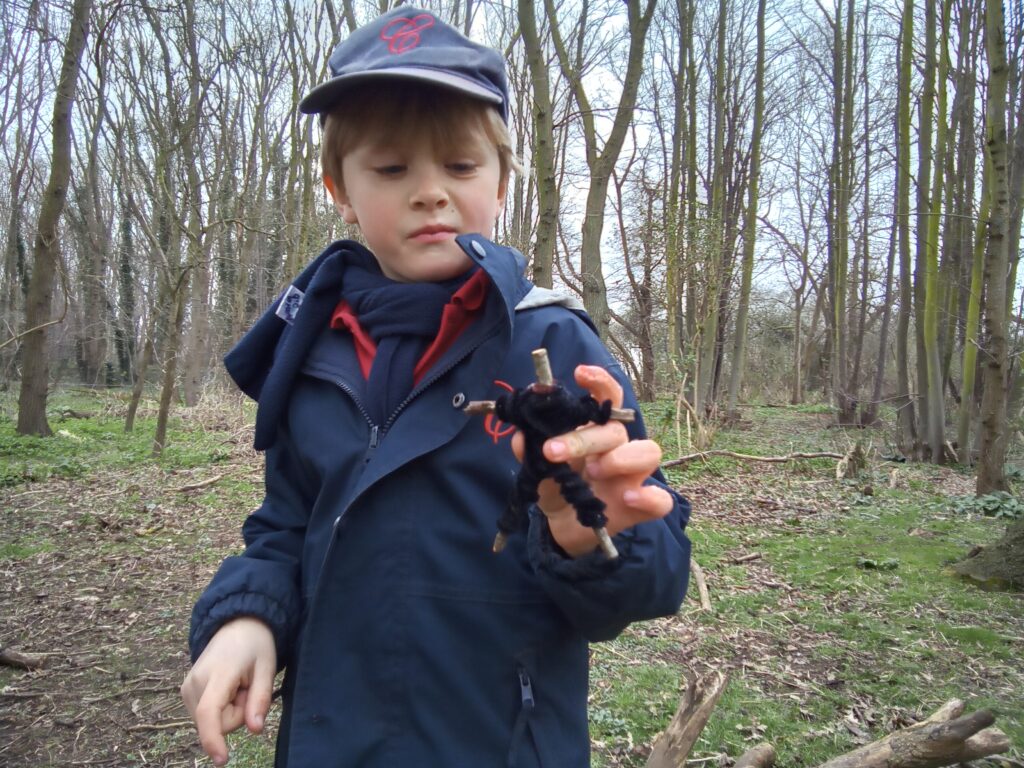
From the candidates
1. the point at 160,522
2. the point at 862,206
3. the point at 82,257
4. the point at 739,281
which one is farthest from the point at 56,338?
the point at 862,206

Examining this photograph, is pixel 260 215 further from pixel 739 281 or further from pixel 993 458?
pixel 993 458

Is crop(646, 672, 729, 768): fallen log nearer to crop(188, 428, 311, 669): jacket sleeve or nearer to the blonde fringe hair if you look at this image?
crop(188, 428, 311, 669): jacket sleeve

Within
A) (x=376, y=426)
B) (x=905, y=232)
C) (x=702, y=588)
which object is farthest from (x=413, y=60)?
(x=905, y=232)

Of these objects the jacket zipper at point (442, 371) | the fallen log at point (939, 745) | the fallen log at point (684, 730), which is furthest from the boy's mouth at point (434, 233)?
the fallen log at point (939, 745)

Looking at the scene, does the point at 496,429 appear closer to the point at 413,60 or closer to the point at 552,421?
the point at 552,421

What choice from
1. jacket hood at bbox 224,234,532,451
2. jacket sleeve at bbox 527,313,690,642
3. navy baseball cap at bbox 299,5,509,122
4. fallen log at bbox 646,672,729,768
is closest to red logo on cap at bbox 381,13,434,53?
navy baseball cap at bbox 299,5,509,122

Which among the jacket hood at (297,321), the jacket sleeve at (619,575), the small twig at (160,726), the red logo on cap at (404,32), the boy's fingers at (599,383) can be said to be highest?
the red logo on cap at (404,32)

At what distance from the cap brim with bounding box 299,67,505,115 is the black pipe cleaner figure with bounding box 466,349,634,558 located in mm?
557

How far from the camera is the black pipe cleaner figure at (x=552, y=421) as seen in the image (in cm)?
85

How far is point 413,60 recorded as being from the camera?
118 cm

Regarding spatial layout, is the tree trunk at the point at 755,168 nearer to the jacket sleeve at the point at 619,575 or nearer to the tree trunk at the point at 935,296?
the tree trunk at the point at 935,296

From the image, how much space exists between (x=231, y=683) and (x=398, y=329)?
0.66 m

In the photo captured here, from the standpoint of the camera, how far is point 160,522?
6.26 meters

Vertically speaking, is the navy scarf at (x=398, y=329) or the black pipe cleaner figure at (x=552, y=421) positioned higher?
the navy scarf at (x=398, y=329)
